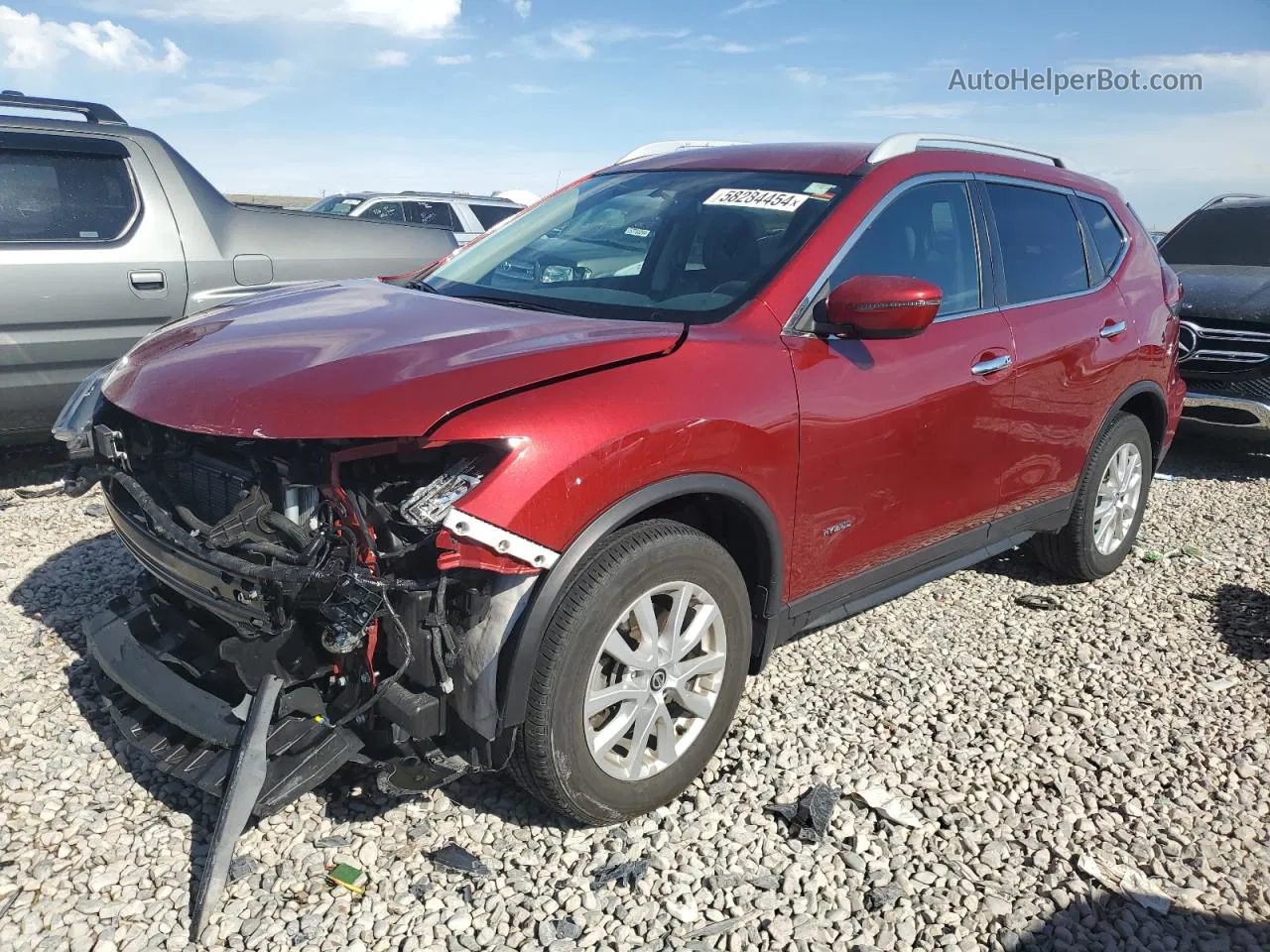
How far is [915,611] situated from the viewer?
4441 millimetres

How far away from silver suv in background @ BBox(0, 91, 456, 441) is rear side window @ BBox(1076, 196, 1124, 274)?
405 cm

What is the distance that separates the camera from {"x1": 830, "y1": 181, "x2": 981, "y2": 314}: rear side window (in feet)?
10.7

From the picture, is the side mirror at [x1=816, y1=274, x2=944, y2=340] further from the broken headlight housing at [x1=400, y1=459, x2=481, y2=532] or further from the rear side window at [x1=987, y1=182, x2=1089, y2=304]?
the broken headlight housing at [x1=400, y1=459, x2=481, y2=532]

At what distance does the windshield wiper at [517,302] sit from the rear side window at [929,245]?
35.0 inches

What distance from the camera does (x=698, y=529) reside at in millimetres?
2943

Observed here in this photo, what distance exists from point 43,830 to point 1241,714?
13.3 ft

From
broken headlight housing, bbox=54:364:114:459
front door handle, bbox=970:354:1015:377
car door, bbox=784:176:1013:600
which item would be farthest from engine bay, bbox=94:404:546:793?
front door handle, bbox=970:354:1015:377

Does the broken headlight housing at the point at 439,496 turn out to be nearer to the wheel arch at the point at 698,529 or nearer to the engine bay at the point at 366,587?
the engine bay at the point at 366,587

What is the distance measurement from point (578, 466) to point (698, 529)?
2.23 feet

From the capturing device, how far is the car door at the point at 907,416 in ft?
9.95

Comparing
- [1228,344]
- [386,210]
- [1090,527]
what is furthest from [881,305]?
[386,210]

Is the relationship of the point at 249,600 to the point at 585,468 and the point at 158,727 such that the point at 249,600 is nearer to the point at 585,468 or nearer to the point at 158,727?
the point at 158,727

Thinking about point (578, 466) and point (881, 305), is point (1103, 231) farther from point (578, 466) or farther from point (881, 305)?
point (578, 466)

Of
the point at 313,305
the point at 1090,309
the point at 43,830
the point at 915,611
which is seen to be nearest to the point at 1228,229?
the point at 1090,309
